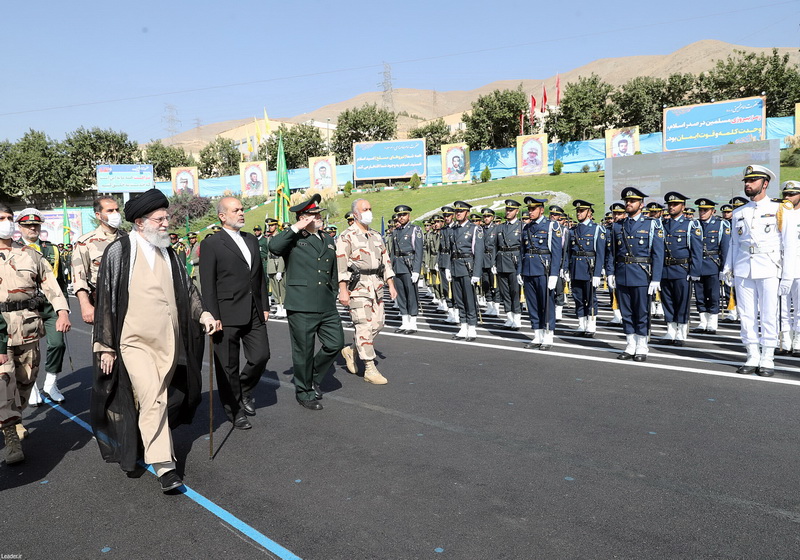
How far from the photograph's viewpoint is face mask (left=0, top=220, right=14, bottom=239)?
5051 mm

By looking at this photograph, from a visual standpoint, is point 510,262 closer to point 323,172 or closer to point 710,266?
point 710,266

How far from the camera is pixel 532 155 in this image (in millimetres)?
48375

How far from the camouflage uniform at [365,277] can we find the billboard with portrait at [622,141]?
4143 cm

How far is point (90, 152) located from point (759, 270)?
251 feet

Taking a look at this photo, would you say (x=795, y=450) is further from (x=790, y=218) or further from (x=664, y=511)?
(x=790, y=218)

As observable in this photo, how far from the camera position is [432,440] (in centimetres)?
484

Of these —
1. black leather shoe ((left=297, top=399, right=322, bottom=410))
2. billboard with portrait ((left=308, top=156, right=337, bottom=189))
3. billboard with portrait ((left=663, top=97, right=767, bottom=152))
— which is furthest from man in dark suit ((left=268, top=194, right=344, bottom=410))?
billboard with portrait ((left=308, top=156, right=337, bottom=189))

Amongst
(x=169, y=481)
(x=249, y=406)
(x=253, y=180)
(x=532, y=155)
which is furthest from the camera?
(x=253, y=180)

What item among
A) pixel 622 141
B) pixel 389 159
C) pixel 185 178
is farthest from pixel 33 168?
pixel 622 141

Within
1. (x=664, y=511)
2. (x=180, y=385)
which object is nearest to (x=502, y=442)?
(x=664, y=511)

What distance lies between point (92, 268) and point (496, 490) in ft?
14.6

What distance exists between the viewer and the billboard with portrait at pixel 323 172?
5481 cm

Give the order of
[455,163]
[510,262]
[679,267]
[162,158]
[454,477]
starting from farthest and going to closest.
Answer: [162,158], [455,163], [510,262], [679,267], [454,477]

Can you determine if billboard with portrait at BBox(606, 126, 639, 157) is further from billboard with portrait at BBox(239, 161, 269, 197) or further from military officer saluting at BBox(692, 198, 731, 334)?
military officer saluting at BBox(692, 198, 731, 334)
